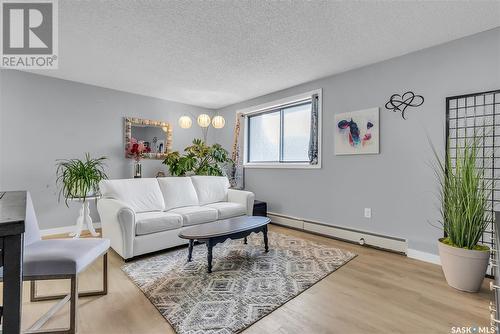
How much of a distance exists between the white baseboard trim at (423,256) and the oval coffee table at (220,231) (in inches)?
66.6

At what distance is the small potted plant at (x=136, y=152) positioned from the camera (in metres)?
4.35

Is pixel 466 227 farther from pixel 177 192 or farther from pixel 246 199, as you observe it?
pixel 177 192

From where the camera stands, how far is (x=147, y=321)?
5.42 feet

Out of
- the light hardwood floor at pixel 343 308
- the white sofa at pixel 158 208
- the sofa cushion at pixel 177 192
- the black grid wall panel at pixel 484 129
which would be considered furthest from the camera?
the sofa cushion at pixel 177 192

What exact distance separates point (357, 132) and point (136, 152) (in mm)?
3709

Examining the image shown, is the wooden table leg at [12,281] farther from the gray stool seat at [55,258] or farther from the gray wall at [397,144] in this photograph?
the gray wall at [397,144]

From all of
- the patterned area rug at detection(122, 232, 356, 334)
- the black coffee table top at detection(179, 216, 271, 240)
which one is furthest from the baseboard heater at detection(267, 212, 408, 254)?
the black coffee table top at detection(179, 216, 271, 240)

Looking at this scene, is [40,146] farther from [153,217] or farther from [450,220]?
[450,220]

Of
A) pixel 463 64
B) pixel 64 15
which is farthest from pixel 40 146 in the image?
pixel 463 64

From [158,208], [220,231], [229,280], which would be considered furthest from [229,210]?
[229,280]

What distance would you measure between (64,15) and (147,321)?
2.69 meters

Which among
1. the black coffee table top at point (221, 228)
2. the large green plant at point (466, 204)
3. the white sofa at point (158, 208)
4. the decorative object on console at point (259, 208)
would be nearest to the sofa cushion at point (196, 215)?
the white sofa at point (158, 208)

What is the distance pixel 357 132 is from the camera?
130 inches

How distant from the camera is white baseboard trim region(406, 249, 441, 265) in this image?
2.64m
